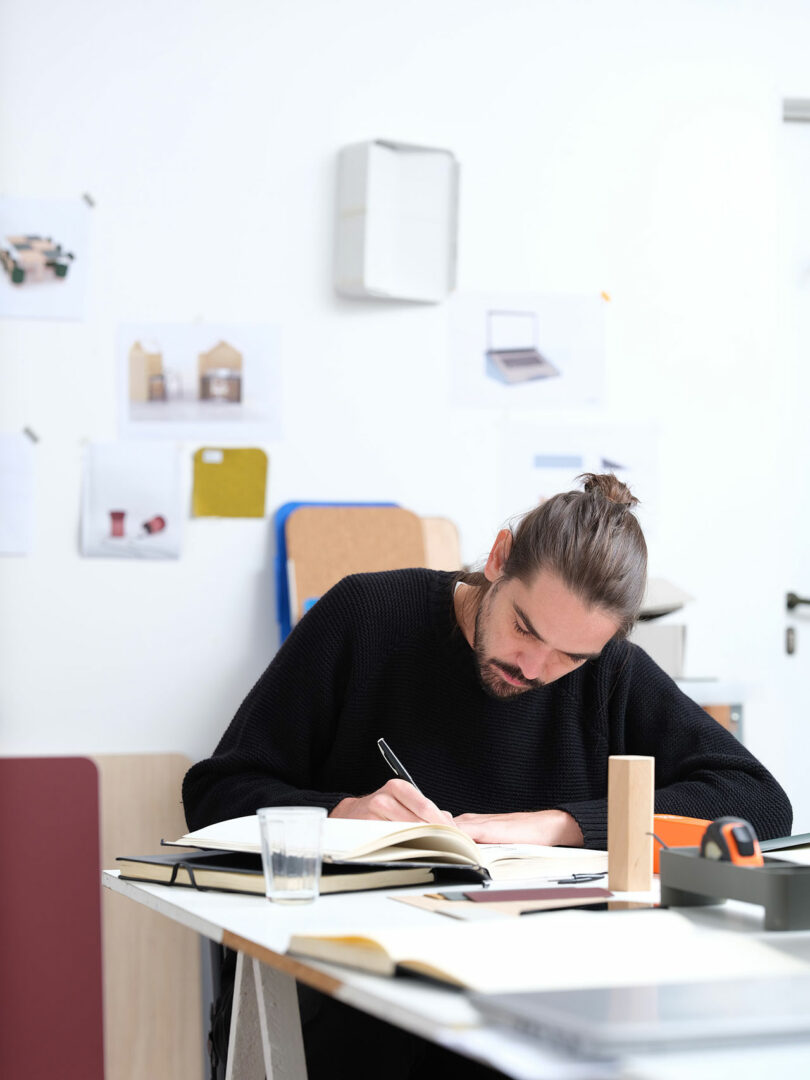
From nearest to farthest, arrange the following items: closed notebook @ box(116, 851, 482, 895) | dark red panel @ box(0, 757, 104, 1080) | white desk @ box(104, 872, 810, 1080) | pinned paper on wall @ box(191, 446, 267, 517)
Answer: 1. white desk @ box(104, 872, 810, 1080)
2. closed notebook @ box(116, 851, 482, 895)
3. dark red panel @ box(0, 757, 104, 1080)
4. pinned paper on wall @ box(191, 446, 267, 517)

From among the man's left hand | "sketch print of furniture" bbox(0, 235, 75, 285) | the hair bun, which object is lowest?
the man's left hand

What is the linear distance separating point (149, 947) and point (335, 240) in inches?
54.7

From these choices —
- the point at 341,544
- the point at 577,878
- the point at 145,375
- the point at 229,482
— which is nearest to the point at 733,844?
the point at 577,878

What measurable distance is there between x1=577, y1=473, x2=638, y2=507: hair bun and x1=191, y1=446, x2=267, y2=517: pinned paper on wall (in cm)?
100

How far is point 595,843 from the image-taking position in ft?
4.22

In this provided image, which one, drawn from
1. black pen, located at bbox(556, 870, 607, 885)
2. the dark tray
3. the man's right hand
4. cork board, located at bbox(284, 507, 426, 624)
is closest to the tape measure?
the dark tray

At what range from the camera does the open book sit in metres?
1.01

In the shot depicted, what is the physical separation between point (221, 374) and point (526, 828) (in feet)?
4.34

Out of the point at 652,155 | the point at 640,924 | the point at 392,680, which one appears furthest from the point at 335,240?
the point at 640,924

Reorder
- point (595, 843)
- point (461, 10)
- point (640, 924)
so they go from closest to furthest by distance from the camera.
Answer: point (640, 924) → point (595, 843) → point (461, 10)

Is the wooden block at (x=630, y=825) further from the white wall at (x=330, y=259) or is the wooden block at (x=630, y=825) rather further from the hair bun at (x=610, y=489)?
the white wall at (x=330, y=259)

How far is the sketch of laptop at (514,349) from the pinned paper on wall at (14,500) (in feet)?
3.02

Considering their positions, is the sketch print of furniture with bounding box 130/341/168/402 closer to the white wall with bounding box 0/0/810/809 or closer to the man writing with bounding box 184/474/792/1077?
the white wall with bounding box 0/0/810/809

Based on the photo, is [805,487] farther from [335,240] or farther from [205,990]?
[205,990]
